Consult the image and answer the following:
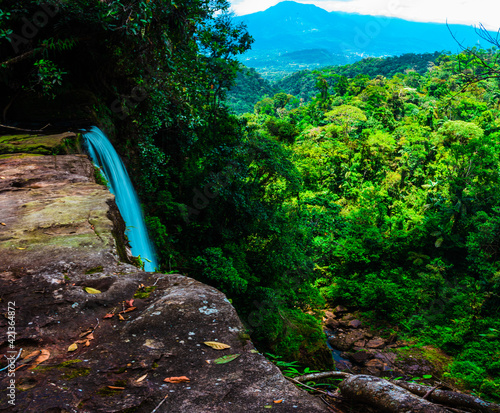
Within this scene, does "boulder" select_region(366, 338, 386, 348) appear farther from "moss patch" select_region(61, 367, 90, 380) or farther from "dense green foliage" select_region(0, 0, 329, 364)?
"moss patch" select_region(61, 367, 90, 380)

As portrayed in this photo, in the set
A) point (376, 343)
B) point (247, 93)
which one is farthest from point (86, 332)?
point (247, 93)

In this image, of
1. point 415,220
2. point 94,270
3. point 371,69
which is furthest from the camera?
point 371,69

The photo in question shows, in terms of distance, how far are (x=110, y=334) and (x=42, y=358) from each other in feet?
1.20

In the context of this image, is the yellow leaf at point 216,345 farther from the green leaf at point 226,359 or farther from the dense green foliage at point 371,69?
the dense green foliage at point 371,69

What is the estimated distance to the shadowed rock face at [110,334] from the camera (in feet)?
5.24

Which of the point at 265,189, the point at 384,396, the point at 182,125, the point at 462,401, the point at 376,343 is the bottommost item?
the point at 376,343

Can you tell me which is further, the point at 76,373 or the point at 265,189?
the point at 265,189

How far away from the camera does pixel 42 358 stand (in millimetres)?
1822

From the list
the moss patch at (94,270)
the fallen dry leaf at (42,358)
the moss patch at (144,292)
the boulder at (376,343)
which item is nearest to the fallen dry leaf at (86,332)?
the fallen dry leaf at (42,358)

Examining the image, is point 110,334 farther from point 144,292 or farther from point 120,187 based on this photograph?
point 120,187

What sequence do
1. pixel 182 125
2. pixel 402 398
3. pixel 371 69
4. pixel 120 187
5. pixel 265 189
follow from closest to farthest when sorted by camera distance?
pixel 402 398, pixel 120 187, pixel 182 125, pixel 265 189, pixel 371 69

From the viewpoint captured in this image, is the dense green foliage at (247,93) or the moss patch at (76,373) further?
the dense green foliage at (247,93)

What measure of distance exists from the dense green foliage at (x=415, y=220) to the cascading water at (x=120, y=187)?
6.40m

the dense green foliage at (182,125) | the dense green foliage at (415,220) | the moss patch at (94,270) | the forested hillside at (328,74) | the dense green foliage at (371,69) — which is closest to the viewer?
the moss patch at (94,270)
